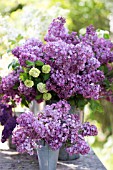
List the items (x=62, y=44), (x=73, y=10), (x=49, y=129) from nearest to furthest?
(x=49, y=129), (x=62, y=44), (x=73, y=10)

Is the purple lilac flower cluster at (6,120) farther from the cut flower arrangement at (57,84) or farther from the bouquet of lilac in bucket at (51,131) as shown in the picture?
the bouquet of lilac in bucket at (51,131)

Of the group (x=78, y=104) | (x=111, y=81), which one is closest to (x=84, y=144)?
(x=78, y=104)

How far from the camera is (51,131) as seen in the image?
166 cm

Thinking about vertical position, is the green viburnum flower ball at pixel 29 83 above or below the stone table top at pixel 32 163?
above

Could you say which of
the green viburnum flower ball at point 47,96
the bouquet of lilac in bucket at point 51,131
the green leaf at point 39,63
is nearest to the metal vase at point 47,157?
the bouquet of lilac in bucket at point 51,131

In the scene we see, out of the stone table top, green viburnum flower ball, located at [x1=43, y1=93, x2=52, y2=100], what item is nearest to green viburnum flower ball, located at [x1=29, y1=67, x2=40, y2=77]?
green viburnum flower ball, located at [x1=43, y1=93, x2=52, y2=100]

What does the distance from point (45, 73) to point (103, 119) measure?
3586 mm

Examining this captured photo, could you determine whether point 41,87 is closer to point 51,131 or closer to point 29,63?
point 29,63

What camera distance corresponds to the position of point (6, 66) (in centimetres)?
206

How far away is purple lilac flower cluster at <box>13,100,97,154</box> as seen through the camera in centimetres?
166

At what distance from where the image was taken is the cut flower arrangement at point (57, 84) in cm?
169

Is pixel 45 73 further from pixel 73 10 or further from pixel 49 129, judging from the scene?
pixel 73 10

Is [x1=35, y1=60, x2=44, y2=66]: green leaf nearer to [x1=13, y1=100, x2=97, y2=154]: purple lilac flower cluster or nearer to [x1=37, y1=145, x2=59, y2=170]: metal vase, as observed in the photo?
[x1=13, y1=100, x2=97, y2=154]: purple lilac flower cluster

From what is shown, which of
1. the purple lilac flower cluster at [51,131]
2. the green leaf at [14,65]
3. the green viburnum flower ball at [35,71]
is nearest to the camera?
the purple lilac flower cluster at [51,131]
